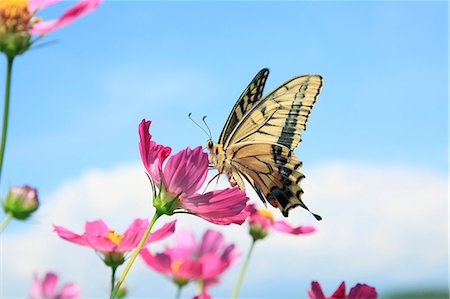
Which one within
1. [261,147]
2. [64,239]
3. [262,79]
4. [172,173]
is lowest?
[64,239]

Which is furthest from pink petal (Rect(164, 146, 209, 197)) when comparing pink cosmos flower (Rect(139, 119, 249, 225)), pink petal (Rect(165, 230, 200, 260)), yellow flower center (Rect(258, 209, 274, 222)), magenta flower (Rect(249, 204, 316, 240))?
yellow flower center (Rect(258, 209, 274, 222))

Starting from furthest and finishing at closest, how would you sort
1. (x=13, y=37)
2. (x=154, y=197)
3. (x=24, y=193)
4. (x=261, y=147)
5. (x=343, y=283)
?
(x=261, y=147)
(x=24, y=193)
(x=154, y=197)
(x=343, y=283)
(x=13, y=37)

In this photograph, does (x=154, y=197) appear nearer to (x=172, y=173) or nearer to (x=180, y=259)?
(x=172, y=173)

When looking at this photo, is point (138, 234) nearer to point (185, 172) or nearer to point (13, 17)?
point (185, 172)

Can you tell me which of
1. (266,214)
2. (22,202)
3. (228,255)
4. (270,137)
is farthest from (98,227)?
(266,214)

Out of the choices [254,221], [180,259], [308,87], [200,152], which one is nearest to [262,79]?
[308,87]

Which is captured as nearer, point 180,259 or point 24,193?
point 24,193
